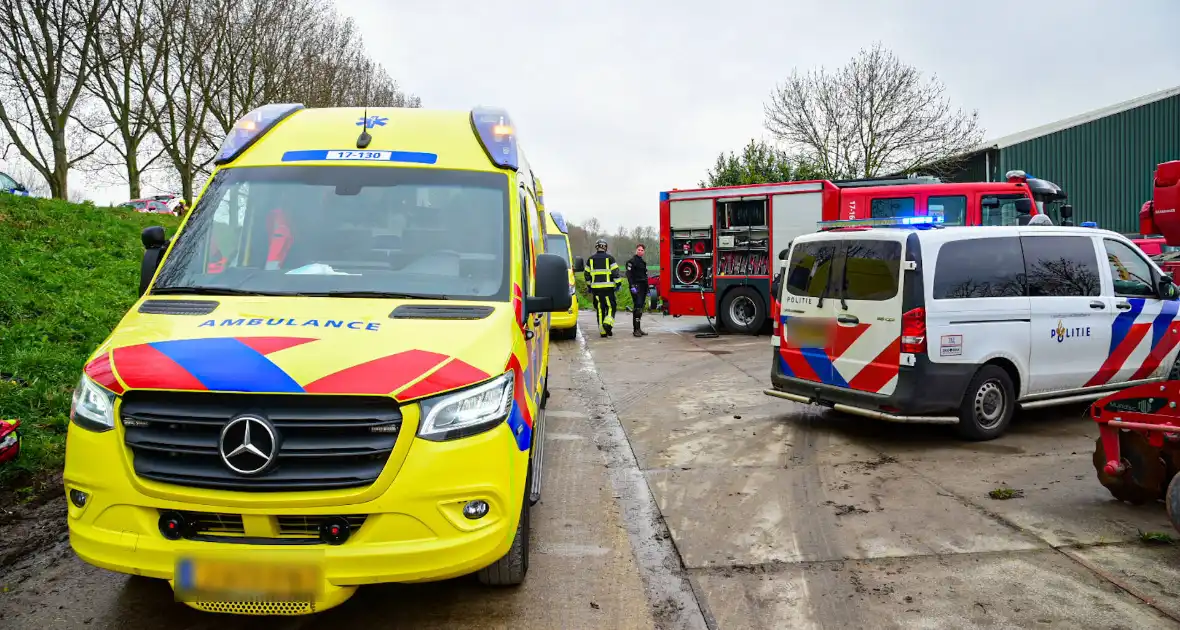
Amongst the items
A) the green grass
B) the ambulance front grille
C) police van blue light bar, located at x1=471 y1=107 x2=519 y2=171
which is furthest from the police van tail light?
the green grass

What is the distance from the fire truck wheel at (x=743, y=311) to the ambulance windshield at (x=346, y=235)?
1193cm

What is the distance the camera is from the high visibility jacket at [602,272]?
15734mm

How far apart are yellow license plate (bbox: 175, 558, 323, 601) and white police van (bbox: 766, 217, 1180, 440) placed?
508cm

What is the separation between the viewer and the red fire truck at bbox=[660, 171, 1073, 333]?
14312 millimetres

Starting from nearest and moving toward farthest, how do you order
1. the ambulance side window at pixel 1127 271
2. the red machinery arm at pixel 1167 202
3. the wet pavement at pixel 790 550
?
the wet pavement at pixel 790 550
the red machinery arm at pixel 1167 202
the ambulance side window at pixel 1127 271

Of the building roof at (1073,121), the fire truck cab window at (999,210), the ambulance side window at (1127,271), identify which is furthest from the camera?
the building roof at (1073,121)

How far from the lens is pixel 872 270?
682cm

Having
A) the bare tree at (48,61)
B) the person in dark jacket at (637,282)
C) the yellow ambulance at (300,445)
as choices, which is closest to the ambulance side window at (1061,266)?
the yellow ambulance at (300,445)

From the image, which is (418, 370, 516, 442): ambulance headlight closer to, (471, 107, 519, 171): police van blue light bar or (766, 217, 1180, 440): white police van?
(471, 107, 519, 171): police van blue light bar

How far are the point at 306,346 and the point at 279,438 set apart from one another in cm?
44

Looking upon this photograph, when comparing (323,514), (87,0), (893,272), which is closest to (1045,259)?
(893,272)

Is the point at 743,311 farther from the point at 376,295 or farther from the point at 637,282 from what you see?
the point at 376,295

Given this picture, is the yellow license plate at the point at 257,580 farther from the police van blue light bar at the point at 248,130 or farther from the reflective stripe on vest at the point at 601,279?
the reflective stripe on vest at the point at 601,279

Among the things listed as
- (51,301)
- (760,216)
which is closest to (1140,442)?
(51,301)
